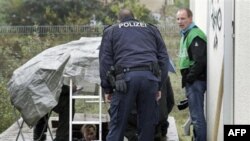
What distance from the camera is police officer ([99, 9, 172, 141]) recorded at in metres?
6.59

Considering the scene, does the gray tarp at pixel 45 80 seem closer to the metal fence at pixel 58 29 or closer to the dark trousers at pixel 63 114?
the dark trousers at pixel 63 114

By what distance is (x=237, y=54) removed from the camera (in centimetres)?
518

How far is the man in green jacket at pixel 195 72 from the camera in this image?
7480mm

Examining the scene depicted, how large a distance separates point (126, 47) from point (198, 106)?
1.41 metres

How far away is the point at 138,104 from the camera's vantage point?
677 cm

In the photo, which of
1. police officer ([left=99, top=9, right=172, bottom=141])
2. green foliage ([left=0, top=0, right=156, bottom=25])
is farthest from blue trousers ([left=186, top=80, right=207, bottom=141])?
green foliage ([left=0, top=0, right=156, bottom=25])

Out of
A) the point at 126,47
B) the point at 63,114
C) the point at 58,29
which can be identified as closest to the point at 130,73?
the point at 126,47

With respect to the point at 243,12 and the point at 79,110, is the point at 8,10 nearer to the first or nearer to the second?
the point at 79,110

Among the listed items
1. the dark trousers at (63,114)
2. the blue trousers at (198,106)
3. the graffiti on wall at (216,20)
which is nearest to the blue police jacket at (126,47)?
the graffiti on wall at (216,20)

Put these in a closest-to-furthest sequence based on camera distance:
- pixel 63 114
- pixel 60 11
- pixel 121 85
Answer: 1. pixel 121 85
2. pixel 63 114
3. pixel 60 11

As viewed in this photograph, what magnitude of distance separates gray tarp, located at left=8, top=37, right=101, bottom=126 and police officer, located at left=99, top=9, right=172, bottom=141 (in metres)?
1.20

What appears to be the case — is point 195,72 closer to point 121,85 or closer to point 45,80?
point 121,85

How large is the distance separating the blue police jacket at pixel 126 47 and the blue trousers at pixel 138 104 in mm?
161

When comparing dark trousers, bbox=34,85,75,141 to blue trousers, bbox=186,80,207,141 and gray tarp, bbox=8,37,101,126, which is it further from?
blue trousers, bbox=186,80,207,141
